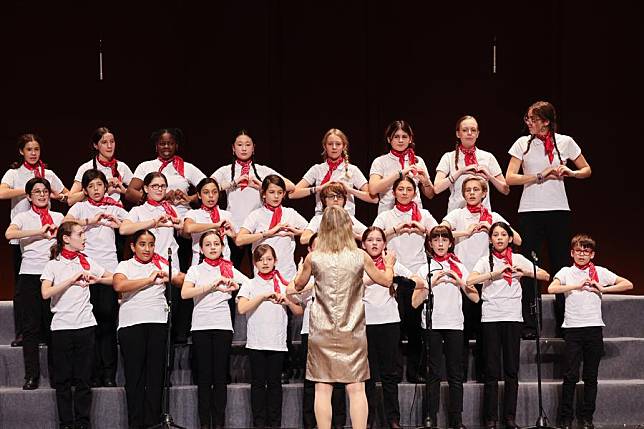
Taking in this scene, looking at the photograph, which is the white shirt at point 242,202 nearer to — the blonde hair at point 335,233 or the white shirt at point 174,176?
the white shirt at point 174,176

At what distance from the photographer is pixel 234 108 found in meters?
9.84

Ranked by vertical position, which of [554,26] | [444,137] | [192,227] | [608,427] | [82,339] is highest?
[554,26]

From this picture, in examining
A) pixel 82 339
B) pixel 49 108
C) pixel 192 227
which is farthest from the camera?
pixel 49 108

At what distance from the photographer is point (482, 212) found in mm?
7441

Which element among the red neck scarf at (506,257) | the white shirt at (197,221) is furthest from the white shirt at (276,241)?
the red neck scarf at (506,257)

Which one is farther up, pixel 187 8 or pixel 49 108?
pixel 187 8

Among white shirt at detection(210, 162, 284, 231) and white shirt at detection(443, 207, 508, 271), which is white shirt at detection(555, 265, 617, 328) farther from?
white shirt at detection(210, 162, 284, 231)

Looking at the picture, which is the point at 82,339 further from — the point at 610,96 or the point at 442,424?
the point at 610,96

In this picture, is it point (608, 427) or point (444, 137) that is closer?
point (608, 427)

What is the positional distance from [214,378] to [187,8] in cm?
412

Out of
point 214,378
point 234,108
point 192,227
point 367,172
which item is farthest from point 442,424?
point 234,108

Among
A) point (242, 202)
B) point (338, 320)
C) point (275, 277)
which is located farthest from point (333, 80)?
point (338, 320)

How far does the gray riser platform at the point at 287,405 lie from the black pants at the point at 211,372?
27cm

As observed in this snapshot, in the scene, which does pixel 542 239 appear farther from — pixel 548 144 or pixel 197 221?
pixel 197 221
